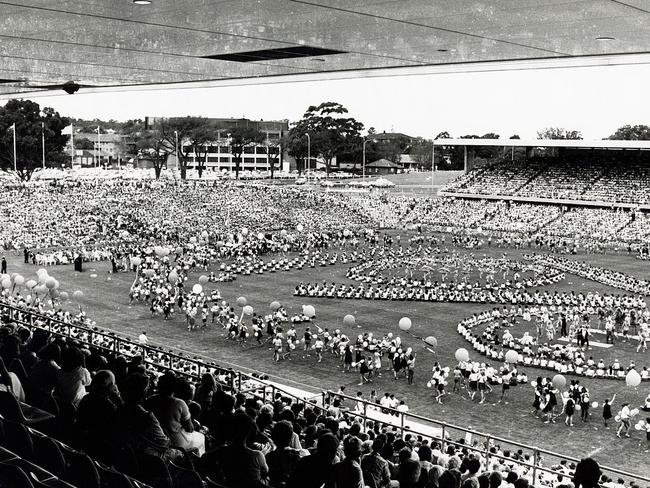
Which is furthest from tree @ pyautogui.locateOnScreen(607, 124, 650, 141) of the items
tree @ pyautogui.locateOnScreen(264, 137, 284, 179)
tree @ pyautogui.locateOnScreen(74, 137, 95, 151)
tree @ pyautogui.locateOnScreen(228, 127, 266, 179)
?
tree @ pyautogui.locateOnScreen(74, 137, 95, 151)

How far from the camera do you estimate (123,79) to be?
29.7 ft

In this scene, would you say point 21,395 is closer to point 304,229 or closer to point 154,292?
point 154,292

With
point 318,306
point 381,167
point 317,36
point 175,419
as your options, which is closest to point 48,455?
point 175,419

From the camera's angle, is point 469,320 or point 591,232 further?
point 591,232

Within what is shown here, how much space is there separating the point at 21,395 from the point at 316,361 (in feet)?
54.4

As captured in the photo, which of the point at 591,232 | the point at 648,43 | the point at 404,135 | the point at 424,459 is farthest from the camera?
the point at 404,135

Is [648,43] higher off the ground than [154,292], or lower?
higher

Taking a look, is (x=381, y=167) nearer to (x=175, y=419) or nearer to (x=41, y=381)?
(x=41, y=381)

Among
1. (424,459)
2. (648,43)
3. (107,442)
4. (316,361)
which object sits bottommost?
(316,361)

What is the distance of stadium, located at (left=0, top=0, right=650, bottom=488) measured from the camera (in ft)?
15.9

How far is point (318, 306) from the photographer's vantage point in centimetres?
2970

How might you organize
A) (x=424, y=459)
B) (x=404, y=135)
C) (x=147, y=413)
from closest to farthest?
(x=147, y=413), (x=424, y=459), (x=404, y=135)

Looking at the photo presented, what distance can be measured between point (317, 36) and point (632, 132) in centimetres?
10988

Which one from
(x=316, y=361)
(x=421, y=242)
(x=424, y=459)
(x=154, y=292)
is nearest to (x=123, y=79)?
(x=424, y=459)
